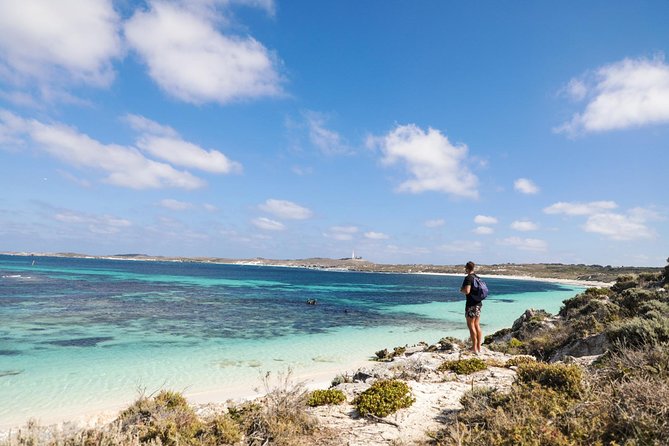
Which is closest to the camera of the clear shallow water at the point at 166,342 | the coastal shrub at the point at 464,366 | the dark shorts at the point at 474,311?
the coastal shrub at the point at 464,366

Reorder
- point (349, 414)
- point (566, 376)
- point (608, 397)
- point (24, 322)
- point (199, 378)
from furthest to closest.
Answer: point (24, 322), point (199, 378), point (349, 414), point (566, 376), point (608, 397)

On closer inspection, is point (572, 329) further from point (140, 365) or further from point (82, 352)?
point (82, 352)

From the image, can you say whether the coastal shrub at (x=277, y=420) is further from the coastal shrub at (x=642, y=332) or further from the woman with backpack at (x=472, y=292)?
the coastal shrub at (x=642, y=332)

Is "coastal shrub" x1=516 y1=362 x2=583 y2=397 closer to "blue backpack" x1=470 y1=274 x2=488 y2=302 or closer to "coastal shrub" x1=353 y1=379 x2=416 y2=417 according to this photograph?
"coastal shrub" x1=353 y1=379 x2=416 y2=417

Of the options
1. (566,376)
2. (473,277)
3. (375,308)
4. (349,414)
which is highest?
(473,277)

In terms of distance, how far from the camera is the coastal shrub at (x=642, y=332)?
9.23 metres

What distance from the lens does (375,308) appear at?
43594 mm

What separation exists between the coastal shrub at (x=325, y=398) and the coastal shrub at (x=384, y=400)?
0.37 metres

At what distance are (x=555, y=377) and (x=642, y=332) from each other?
4.57 m

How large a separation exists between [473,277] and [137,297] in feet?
146

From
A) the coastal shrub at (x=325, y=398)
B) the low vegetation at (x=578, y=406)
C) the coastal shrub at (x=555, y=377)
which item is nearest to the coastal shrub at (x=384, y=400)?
the coastal shrub at (x=325, y=398)

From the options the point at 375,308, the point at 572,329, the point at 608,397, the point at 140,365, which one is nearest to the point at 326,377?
the point at 140,365

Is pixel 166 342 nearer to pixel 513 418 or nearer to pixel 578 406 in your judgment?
pixel 513 418

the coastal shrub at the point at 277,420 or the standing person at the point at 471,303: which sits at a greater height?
the standing person at the point at 471,303
